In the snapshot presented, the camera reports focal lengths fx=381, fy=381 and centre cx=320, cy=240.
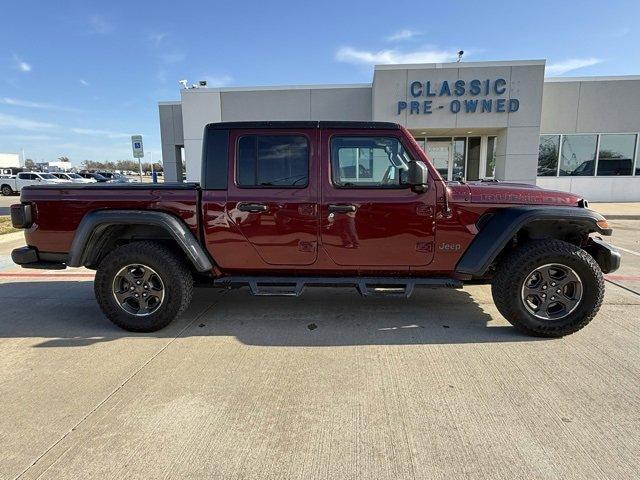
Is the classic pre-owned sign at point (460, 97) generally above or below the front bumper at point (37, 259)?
above

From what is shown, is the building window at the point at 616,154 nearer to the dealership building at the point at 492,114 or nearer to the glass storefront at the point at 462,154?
the dealership building at the point at 492,114

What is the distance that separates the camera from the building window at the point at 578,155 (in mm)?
15125

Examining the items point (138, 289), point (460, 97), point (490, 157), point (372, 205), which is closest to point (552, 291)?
point (372, 205)

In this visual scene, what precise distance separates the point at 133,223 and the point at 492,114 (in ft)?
43.4

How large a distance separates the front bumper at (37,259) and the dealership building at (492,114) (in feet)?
39.6

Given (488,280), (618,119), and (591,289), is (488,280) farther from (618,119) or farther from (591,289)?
(618,119)

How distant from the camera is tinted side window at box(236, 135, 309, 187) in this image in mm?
3775

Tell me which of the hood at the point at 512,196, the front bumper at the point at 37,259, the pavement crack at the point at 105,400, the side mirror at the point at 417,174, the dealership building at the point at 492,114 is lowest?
the pavement crack at the point at 105,400

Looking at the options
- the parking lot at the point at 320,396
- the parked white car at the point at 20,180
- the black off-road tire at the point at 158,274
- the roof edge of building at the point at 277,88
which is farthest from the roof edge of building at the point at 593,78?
the parked white car at the point at 20,180

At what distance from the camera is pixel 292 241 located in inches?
149

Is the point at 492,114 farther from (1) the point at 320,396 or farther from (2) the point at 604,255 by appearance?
(1) the point at 320,396

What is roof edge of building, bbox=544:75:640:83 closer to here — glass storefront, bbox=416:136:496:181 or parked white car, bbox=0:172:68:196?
glass storefront, bbox=416:136:496:181

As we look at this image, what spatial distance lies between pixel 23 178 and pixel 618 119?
34.2 metres

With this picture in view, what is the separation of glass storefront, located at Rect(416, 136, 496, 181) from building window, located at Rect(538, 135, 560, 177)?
2008 mm
